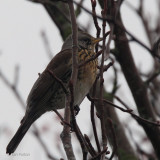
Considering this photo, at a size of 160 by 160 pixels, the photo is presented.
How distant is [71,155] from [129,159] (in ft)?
4.69

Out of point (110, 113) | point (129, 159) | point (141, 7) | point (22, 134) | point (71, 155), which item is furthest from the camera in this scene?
point (110, 113)

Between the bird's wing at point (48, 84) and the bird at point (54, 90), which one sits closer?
the bird at point (54, 90)

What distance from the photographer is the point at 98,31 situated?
3053 millimetres

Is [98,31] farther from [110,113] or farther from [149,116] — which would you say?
[110,113]

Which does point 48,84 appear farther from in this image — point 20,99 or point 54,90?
point 20,99

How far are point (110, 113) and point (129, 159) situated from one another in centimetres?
145

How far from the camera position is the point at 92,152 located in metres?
2.74

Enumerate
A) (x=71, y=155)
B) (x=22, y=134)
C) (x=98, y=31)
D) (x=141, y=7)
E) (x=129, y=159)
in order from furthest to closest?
(x=141, y=7), (x=22, y=134), (x=129, y=159), (x=98, y=31), (x=71, y=155)

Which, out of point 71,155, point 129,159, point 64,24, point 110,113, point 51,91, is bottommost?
point 71,155

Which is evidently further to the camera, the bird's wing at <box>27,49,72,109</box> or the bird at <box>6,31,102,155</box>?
the bird's wing at <box>27,49,72,109</box>

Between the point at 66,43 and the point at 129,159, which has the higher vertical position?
the point at 66,43

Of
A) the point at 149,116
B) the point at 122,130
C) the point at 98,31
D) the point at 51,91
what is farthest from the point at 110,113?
the point at 98,31

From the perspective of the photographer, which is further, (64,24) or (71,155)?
(64,24)

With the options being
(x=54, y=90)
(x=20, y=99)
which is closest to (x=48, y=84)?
(x=54, y=90)
